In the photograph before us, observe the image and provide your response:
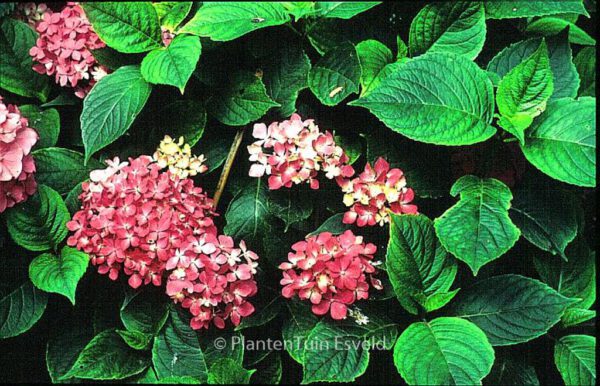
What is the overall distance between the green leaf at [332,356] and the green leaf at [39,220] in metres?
0.62

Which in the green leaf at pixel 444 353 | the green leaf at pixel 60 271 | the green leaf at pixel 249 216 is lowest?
the green leaf at pixel 444 353

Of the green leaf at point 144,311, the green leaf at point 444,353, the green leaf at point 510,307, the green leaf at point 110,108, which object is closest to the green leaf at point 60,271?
the green leaf at point 144,311

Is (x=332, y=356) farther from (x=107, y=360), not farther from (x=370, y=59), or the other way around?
(x=370, y=59)

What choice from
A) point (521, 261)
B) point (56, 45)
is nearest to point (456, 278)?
point (521, 261)

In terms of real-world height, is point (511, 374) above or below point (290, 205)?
below

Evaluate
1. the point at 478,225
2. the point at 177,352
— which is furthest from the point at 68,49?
the point at 478,225

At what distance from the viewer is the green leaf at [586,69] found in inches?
64.9

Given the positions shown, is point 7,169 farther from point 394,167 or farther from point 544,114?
point 544,114

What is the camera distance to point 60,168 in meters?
1.61

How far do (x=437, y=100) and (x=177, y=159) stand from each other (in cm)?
60

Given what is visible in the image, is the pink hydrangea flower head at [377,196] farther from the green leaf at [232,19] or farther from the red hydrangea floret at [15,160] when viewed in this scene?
the red hydrangea floret at [15,160]

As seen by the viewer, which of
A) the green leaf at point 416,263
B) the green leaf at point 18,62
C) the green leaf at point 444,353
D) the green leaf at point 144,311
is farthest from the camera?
the green leaf at point 18,62

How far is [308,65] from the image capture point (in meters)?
1.60

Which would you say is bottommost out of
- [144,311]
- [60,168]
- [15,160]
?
[144,311]
